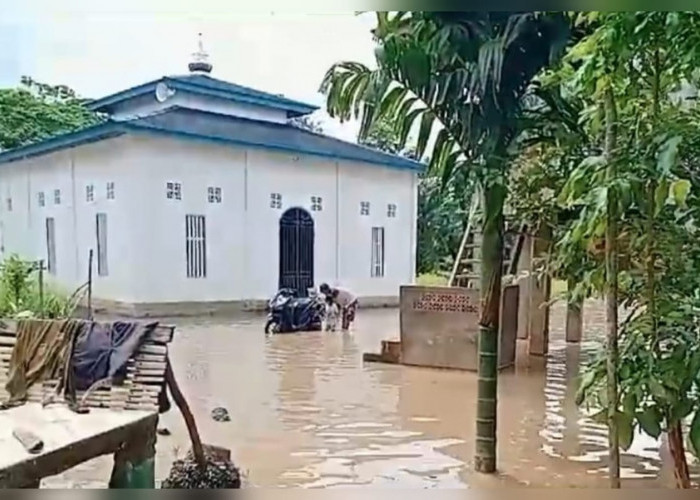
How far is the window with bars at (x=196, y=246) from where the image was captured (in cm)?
372

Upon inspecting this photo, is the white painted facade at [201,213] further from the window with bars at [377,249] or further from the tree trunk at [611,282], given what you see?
the tree trunk at [611,282]

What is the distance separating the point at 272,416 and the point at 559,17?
2.19 meters

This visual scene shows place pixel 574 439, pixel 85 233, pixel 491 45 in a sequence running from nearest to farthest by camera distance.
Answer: pixel 491 45 < pixel 574 439 < pixel 85 233

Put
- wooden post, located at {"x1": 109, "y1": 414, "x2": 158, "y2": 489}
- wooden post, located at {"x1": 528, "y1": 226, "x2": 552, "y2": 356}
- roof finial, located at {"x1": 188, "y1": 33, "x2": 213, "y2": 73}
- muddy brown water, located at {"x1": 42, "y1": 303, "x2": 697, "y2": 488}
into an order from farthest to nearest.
→ wooden post, located at {"x1": 528, "y1": 226, "x2": 552, "y2": 356} → roof finial, located at {"x1": 188, "y1": 33, "x2": 213, "y2": 73} → muddy brown water, located at {"x1": 42, "y1": 303, "x2": 697, "y2": 488} → wooden post, located at {"x1": 109, "y1": 414, "x2": 158, "y2": 489}

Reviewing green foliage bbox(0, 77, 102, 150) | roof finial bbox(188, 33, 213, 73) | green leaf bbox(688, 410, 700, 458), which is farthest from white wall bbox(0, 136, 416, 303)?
green leaf bbox(688, 410, 700, 458)

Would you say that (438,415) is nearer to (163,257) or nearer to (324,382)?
(324,382)

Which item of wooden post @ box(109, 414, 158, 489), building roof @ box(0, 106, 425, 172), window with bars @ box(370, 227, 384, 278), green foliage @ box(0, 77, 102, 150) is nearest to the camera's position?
wooden post @ box(109, 414, 158, 489)

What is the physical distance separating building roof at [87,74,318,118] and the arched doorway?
667 mm

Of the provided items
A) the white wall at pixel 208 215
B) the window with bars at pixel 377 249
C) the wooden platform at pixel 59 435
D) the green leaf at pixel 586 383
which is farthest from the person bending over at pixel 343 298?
the green leaf at pixel 586 383

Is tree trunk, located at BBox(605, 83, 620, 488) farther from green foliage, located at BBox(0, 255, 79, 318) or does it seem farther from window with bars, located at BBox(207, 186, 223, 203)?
window with bars, located at BBox(207, 186, 223, 203)

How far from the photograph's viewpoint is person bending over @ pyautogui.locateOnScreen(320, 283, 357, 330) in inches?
171

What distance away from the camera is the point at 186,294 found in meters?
3.74

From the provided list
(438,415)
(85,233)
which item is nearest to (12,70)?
(85,233)

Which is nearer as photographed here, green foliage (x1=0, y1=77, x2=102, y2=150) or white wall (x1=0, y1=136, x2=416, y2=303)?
green foliage (x1=0, y1=77, x2=102, y2=150)
